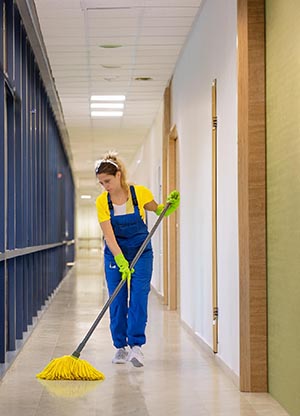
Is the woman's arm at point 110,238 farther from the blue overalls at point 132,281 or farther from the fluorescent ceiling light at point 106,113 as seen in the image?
the fluorescent ceiling light at point 106,113

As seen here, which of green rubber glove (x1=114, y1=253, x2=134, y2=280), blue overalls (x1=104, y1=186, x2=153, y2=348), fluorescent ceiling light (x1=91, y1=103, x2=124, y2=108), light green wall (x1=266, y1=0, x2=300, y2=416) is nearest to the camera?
light green wall (x1=266, y1=0, x2=300, y2=416)

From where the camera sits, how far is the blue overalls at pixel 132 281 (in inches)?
216

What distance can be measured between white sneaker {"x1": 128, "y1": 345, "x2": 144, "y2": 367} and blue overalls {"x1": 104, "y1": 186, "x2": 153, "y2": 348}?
0.04m

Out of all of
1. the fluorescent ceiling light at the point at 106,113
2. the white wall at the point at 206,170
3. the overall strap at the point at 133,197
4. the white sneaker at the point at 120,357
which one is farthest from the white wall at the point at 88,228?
the overall strap at the point at 133,197

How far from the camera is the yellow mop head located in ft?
16.0

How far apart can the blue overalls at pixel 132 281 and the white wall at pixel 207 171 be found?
52 cm

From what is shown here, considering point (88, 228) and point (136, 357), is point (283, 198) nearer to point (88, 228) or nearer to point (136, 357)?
point (136, 357)

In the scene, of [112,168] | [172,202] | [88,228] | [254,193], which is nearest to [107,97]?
[172,202]

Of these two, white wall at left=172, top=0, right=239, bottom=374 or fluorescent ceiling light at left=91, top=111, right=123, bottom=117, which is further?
fluorescent ceiling light at left=91, top=111, right=123, bottom=117

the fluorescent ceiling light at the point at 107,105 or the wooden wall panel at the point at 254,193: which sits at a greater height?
the fluorescent ceiling light at the point at 107,105

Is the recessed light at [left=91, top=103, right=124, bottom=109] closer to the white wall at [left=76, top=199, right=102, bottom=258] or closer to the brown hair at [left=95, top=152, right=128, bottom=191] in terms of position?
the brown hair at [left=95, top=152, right=128, bottom=191]

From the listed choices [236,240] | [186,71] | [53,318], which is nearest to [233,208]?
[236,240]

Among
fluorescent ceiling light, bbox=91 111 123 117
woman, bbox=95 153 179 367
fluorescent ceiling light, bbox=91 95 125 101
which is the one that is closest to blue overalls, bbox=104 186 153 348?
woman, bbox=95 153 179 367

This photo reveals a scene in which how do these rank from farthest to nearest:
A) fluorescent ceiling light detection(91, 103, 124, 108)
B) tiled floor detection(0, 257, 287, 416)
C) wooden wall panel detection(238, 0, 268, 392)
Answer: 1. fluorescent ceiling light detection(91, 103, 124, 108)
2. wooden wall panel detection(238, 0, 268, 392)
3. tiled floor detection(0, 257, 287, 416)
